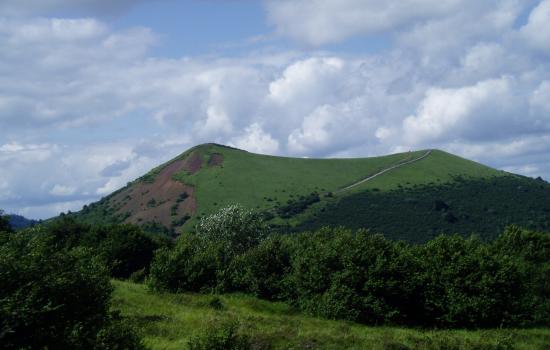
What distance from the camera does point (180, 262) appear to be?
4078 centimetres

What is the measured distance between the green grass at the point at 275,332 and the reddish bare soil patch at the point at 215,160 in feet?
435

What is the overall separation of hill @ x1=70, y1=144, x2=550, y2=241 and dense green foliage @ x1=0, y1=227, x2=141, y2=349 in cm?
11012

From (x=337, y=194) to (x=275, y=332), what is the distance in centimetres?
12737

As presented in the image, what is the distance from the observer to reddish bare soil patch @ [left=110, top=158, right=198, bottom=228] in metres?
140

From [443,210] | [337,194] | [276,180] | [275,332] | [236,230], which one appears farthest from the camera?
[276,180]

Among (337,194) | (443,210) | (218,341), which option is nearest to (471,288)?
(218,341)

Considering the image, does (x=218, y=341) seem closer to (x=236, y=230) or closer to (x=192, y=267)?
(x=192, y=267)

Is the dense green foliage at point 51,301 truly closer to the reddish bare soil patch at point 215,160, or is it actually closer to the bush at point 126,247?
the bush at point 126,247

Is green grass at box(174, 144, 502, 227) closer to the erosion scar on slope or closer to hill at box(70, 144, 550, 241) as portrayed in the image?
hill at box(70, 144, 550, 241)

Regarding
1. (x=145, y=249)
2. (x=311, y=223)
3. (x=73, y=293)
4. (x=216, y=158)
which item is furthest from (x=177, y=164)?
(x=73, y=293)

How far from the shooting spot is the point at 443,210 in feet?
469

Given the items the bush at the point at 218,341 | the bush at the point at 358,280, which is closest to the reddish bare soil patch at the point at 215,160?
the bush at the point at 358,280

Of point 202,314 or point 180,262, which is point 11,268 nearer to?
point 202,314

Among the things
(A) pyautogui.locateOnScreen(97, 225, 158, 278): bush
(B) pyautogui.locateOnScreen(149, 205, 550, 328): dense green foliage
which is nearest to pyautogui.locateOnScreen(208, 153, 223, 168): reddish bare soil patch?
(A) pyautogui.locateOnScreen(97, 225, 158, 278): bush
